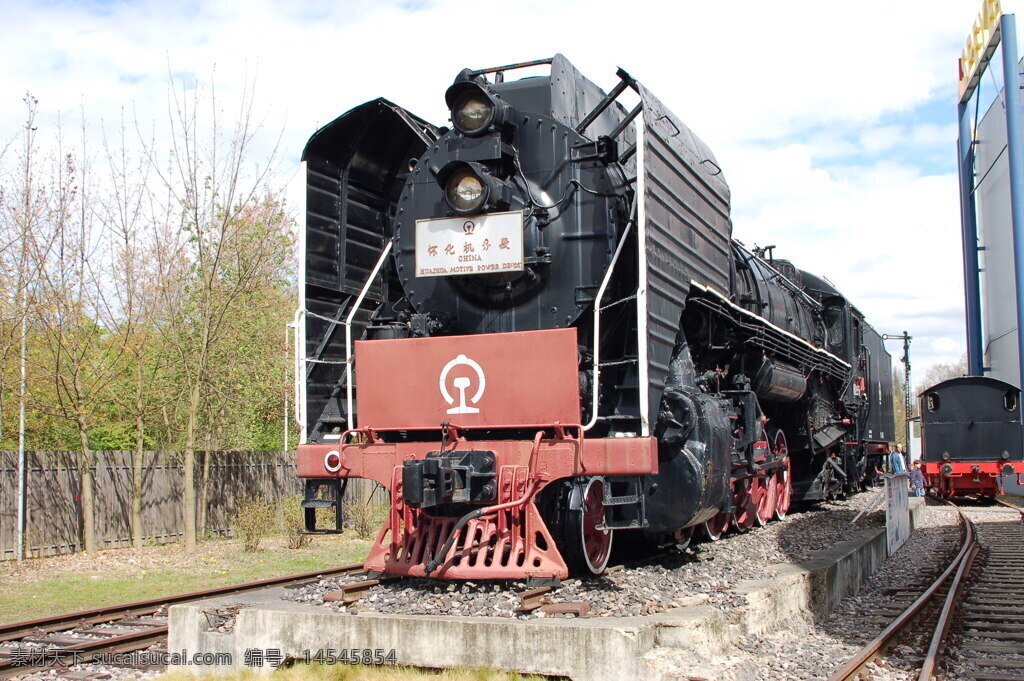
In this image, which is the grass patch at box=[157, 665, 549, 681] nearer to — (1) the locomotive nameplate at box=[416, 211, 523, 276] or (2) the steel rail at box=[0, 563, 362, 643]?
(2) the steel rail at box=[0, 563, 362, 643]

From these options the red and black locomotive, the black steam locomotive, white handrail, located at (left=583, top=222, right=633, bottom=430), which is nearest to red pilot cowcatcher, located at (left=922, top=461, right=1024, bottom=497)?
the black steam locomotive

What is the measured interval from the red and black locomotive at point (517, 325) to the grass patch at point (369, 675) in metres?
0.82

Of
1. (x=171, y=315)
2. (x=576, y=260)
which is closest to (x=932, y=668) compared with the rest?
(x=576, y=260)

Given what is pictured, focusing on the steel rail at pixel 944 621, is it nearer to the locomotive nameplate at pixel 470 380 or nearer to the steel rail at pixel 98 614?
the locomotive nameplate at pixel 470 380

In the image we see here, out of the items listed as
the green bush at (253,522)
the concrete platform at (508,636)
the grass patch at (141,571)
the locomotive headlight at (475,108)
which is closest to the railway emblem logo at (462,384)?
the concrete platform at (508,636)

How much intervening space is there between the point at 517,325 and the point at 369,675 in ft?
9.55

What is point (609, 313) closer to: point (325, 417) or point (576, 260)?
point (576, 260)

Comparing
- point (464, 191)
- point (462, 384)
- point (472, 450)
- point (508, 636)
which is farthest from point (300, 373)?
point (508, 636)

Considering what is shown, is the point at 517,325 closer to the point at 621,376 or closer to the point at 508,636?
the point at 621,376

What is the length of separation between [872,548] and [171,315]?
35.9 feet

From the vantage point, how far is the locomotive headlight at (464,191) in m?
7.02

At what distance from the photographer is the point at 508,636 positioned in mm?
5328

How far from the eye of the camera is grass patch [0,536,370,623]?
32.7 feet

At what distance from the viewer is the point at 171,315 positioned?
14836 millimetres
